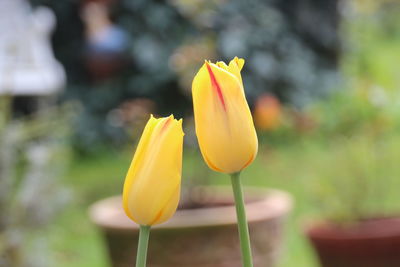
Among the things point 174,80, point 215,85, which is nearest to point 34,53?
point 174,80

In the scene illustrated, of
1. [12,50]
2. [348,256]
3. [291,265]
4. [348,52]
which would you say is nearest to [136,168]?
[12,50]

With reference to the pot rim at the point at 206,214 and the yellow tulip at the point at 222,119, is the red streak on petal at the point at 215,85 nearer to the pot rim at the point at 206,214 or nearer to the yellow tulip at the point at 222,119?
the yellow tulip at the point at 222,119

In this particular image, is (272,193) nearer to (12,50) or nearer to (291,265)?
(291,265)

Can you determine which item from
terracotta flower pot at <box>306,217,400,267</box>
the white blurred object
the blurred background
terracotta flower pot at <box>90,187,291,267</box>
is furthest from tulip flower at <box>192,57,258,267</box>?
the white blurred object

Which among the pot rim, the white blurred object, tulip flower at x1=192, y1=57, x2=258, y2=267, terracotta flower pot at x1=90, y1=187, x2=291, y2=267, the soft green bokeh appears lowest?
tulip flower at x1=192, y1=57, x2=258, y2=267

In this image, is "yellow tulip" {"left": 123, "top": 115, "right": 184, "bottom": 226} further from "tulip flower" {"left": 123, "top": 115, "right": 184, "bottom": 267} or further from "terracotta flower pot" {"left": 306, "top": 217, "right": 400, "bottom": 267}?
"terracotta flower pot" {"left": 306, "top": 217, "right": 400, "bottom": 267}

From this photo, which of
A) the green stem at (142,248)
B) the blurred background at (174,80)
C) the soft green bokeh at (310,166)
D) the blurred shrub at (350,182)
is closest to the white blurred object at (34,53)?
the blurred background at (174,80)
